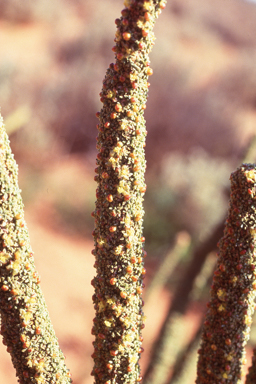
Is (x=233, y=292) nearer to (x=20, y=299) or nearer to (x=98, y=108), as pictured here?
(x=20, y=299)

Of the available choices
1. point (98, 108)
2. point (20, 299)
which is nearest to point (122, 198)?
point (20, 299)

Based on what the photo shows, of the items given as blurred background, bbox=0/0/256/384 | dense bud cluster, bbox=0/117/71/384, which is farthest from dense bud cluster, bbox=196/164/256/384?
blurred background, bbox=0/0/256/384

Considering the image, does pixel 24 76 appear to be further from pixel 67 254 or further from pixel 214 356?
pixel 214 356

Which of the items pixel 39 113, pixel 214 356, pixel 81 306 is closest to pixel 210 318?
pixel 214 356

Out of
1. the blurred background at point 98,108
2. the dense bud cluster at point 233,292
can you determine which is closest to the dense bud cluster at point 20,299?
→ the dense bud cluster at point 233,292

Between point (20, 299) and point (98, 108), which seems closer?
point (20, 299)

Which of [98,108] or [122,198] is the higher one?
[98,108]

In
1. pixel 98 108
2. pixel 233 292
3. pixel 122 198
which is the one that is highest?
pixel 98 108
